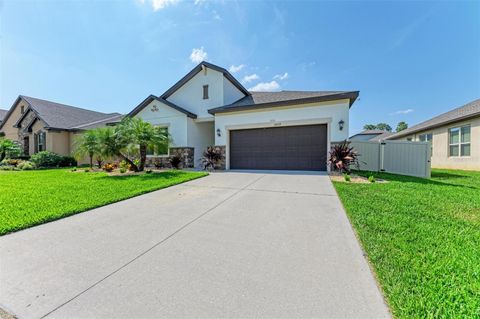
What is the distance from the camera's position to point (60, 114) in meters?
19.6

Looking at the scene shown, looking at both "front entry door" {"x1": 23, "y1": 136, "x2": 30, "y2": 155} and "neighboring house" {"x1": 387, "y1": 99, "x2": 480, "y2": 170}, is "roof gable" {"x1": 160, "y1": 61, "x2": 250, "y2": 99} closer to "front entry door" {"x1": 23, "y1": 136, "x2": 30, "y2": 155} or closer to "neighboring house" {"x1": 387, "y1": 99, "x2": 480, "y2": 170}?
"neighboring house" {"x1": 387, "y1": 99, "x2": 480, "y2": 170}

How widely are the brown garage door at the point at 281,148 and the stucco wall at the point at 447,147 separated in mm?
9870

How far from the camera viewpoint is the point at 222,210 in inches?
181

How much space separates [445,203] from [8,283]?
810 centimetres

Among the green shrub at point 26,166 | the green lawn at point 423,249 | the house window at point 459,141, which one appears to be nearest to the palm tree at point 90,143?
the green shrub at point 26,166

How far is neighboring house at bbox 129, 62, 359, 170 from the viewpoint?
10.3 metres

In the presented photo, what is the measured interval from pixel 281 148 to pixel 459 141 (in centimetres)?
1251

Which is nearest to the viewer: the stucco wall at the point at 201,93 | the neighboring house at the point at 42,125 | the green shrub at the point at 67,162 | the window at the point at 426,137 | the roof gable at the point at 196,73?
the roof gable at the point at 196,73

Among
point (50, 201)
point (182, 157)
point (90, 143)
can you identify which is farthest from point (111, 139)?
point (50, 201)

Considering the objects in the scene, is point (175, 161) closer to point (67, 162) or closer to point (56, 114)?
point (67, 162)

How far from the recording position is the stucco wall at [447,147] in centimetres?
1198

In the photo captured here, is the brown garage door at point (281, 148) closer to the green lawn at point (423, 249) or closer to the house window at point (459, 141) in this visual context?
the green lawn at point (423, 249)

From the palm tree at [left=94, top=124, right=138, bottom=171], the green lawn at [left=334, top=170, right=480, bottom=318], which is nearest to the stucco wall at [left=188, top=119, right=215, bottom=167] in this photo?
the palm tree at [left=94, top=124, right=138, bottom=171]

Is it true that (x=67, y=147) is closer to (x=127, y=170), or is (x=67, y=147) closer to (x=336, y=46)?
(x=127, y=170)
